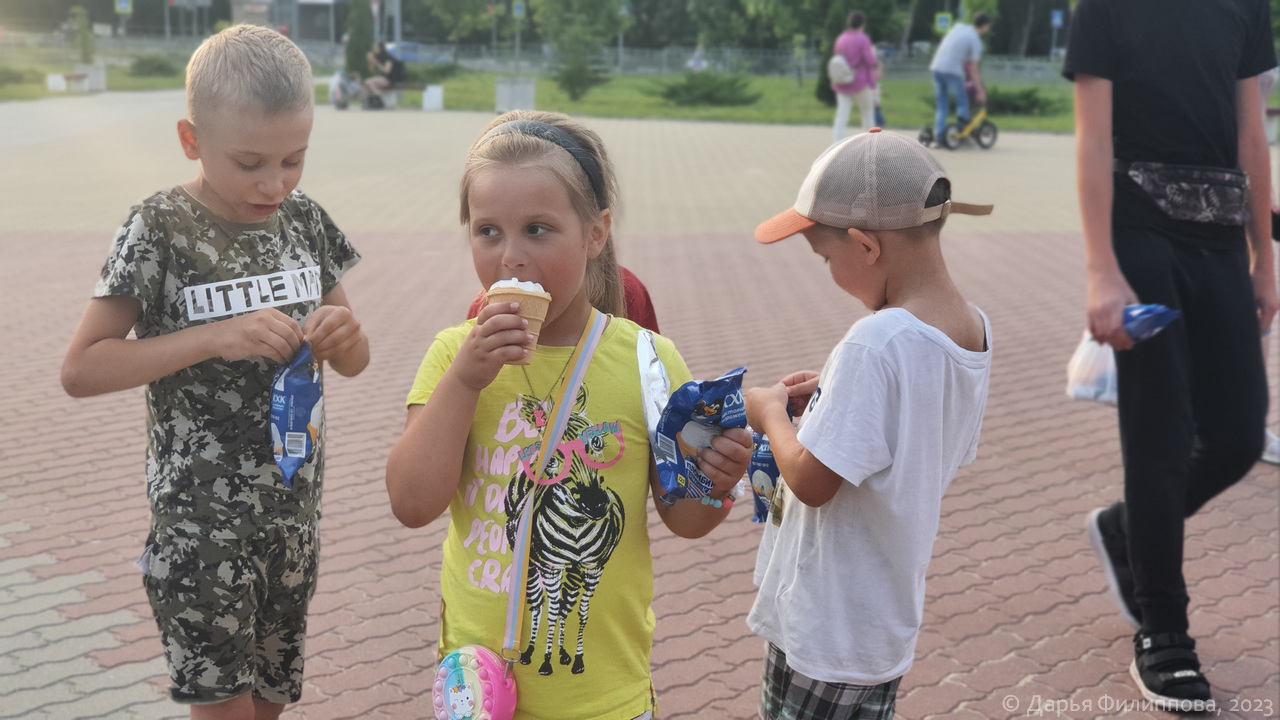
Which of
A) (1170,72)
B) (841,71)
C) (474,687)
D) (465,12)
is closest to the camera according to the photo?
(474,687)

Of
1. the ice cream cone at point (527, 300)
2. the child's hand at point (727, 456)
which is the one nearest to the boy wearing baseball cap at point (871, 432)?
the child's hand at point (727, 456)

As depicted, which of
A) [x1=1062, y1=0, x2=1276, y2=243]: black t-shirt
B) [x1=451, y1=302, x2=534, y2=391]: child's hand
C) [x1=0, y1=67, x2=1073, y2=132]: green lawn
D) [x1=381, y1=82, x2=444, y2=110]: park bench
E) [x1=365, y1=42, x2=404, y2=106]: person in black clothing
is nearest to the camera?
[x1=451, y1=302, x2=534, y2=391]: child's hand

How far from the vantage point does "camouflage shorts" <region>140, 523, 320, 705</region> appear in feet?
7.22

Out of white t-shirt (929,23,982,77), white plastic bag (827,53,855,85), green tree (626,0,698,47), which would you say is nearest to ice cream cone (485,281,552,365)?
white plastic bag (827,53,855,85)

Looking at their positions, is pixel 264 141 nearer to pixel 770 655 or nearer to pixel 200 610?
pixel 200 610

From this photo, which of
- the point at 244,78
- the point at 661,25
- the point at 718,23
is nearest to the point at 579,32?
the point at 718,23

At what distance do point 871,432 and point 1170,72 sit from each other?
179 centimetres

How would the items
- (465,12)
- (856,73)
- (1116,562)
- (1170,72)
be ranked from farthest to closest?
(465,12) < (856,73) < (1116,562) < (1170,72)

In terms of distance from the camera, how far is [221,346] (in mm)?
2051

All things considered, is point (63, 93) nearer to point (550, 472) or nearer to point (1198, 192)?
point (1198, 192)

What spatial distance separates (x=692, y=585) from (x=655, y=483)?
2281 mm

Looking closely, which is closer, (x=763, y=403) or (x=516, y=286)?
(x=516, y=286)

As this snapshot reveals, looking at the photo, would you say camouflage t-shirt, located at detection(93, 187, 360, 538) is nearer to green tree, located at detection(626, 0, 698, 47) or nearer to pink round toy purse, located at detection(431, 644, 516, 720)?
pink round toy purse, located at detection(431, 644, 516, 720)

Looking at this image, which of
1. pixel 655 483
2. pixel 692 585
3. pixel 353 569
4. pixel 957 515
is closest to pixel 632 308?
pixel 655 483
